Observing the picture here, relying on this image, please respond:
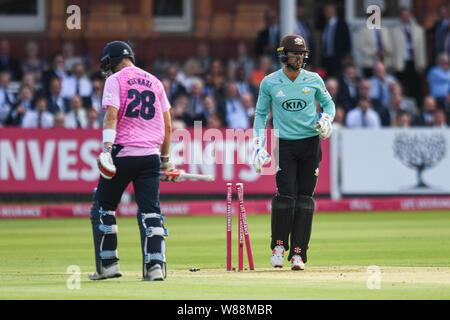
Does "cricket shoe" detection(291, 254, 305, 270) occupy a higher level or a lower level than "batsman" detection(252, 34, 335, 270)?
lower

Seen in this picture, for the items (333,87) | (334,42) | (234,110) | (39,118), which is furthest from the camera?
(334,42)

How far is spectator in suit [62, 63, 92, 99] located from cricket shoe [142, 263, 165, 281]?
1244 centimetres

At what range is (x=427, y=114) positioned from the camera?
24.0 metres

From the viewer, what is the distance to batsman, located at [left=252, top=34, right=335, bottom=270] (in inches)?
468

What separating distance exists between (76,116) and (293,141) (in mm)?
10549

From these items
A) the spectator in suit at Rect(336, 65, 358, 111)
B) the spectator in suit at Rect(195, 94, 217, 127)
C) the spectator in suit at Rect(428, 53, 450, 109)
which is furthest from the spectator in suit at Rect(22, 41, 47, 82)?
the spectator in suit at Rect(428, 53, 450, 109)

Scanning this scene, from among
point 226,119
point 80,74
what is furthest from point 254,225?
point 80,74

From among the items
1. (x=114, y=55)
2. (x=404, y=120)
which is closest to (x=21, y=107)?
(x=404, y=120)

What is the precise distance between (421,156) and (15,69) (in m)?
8.77

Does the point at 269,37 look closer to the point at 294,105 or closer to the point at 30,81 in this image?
the point at 30,81

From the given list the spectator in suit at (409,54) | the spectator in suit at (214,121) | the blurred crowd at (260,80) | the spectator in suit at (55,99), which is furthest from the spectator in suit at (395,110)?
the spectator in suit at (55,99)

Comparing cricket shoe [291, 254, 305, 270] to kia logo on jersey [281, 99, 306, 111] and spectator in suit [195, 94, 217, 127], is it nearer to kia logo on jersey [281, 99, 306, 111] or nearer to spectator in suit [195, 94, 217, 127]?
kia logo on jersey [281, 99, 306, 111]

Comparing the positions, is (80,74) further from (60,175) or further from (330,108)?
(330,108)
